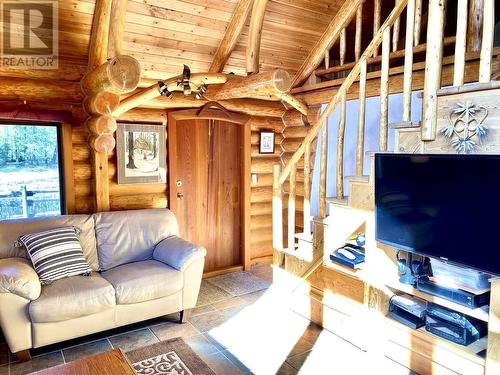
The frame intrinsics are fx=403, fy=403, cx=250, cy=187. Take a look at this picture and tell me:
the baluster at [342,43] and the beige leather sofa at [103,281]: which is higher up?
the baluster at [342,43]

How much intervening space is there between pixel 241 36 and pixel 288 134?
1.58m

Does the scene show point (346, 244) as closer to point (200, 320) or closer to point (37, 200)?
point (200, 320)

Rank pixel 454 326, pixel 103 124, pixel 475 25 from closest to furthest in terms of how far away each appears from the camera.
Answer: pixel 454 326
pixel 475 25
pixel 103 124

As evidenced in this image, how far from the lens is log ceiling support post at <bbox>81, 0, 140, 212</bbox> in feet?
10.4

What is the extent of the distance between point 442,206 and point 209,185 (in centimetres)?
302

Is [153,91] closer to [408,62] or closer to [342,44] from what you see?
[408,62]

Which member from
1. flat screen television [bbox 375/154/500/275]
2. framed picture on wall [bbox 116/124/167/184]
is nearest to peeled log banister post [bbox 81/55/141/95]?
framed picture on wall [bbox 116/124/167/184]

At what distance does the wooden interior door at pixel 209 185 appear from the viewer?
4773 millimetres

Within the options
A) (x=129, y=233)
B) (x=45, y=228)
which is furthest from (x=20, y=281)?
(x=129, y=233)

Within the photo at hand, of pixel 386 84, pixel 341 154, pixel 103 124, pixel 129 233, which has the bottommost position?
pixel 129 233

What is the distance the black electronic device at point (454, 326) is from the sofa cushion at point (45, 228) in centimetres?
291

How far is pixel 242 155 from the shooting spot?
523 cm

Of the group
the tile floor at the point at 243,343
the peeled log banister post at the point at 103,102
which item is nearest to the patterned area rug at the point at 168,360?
the tile floor at the point at 243,343

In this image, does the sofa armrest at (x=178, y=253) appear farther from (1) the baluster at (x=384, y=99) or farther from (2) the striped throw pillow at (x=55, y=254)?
(1) the baluster at (x=384, y=99)
